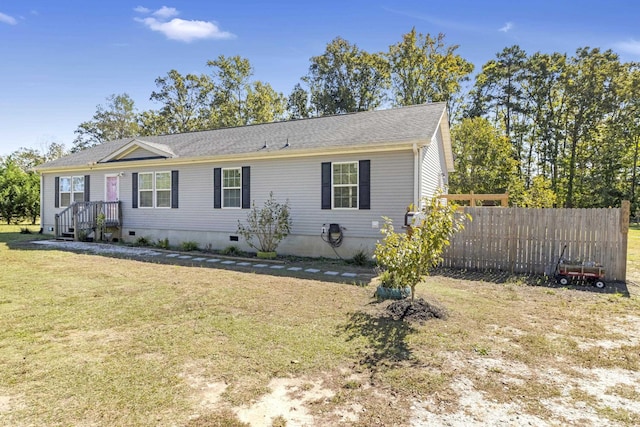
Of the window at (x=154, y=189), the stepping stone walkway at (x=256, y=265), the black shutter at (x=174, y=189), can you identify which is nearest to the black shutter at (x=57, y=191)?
the window at (x=154, y=189)

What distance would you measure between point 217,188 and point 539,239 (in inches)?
380

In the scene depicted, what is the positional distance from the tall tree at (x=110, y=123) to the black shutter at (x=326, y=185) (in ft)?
114

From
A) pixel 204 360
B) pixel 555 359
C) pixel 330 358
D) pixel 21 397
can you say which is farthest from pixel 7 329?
pixel 555 359

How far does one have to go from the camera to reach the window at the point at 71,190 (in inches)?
604

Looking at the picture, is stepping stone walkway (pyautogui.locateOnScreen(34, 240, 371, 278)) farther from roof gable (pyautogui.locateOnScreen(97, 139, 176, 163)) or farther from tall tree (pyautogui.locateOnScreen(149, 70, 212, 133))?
tall tree (pyautogui.locateOnScreen(149, 70, 212, 133))

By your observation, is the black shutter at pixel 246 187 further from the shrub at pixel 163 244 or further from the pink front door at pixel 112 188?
the pink front door at pixel 112 188

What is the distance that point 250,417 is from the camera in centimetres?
263

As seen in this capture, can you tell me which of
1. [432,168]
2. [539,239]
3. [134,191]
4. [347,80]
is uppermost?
[347,80]

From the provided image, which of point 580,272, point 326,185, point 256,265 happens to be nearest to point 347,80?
point 326,185

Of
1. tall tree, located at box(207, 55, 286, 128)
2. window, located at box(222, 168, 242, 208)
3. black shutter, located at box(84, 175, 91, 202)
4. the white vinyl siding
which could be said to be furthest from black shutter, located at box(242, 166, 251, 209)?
tall tree, located at box(207, 55, 286, 128)

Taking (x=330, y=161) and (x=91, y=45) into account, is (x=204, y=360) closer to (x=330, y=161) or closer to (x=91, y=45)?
(x=330, y=161)

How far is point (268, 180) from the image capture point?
11320mm

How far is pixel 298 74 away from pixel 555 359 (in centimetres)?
3238

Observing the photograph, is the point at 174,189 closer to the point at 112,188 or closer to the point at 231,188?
the point at 231,188
